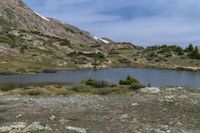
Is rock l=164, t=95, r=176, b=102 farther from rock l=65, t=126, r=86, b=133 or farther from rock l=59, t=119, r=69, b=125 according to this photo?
rock l=65, t=126, r=86, b=133

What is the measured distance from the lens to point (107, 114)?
29.8m

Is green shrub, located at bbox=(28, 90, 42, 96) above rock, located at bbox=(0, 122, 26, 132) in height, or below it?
above

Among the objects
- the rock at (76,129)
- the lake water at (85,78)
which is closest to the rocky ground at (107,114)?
the rock at (76,129)

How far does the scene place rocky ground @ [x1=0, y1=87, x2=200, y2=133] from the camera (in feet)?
83.6

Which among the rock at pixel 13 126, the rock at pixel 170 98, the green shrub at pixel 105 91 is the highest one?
the rock at pixel 170 98

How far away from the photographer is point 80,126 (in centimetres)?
2609

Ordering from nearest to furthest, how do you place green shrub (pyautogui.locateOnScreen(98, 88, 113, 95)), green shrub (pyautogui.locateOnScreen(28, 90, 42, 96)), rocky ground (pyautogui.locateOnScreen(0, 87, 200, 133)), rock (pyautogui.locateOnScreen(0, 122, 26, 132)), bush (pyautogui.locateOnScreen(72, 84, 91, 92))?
rock (pyautogui.locateOnScreen(0, 122, 26, 132))
rocky ground (pyautogui.locateOnScreen(0, 87, 200, 133))
green shrub (pyautogui.locateOnScreen(98, 88, 113, 95))
green shrub (pyautogui.locateOnScreen(28, 90, 42, 96))
bush (pyautogui.locateOnScreen(72, 84, 91, 92))

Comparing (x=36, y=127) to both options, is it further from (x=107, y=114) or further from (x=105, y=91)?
(x=105, y=91)

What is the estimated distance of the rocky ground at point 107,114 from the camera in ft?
83.6

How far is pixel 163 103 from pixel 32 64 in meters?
139

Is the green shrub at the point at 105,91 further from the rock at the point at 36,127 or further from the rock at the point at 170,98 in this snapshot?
the rock at the point at 36,127

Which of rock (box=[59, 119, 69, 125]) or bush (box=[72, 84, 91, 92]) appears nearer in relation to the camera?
rock (box=[59, 119, 69, 125])

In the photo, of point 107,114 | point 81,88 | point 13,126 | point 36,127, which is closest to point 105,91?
point 81,88

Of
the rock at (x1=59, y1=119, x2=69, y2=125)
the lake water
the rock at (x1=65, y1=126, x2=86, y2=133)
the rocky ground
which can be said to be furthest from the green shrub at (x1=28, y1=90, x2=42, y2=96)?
the lake water
